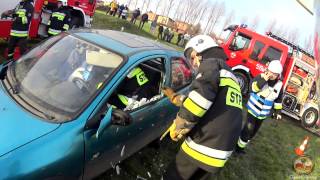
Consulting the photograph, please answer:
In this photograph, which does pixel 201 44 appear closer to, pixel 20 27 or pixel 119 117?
pixel 119 117

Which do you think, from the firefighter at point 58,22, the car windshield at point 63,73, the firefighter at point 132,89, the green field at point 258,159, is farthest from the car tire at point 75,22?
the firefighter at point 132,89

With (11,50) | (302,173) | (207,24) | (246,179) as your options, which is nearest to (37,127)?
(246,179)

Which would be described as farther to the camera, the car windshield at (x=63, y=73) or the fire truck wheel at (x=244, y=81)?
the fire truck wheel at (x=244, y=81)

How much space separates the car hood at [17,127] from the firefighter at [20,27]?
14.2ft

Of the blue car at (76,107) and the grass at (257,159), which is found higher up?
the blue car at (76,107)

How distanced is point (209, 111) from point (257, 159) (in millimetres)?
4162

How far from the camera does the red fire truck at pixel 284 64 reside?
38.0 feet

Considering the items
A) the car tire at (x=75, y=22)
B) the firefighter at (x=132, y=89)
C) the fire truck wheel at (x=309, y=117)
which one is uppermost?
the firefighter at (x=132, y=89)

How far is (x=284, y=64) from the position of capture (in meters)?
12.1

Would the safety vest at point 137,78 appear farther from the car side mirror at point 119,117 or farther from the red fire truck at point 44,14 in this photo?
the red fire truck at point 44,14

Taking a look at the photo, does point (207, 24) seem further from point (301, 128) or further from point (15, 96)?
point (15, 96)

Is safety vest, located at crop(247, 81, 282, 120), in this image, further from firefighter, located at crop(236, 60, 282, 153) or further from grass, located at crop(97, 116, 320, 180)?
grass, located at crop(97, 116, 320, 180)

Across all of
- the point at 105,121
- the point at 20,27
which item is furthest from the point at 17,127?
the point at 20,27

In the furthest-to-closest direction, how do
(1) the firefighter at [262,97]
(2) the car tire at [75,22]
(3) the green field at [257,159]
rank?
(2) the car tire at [75,22]
(1) the firefighter at [262,97]
(3) the green field at [257,159]
